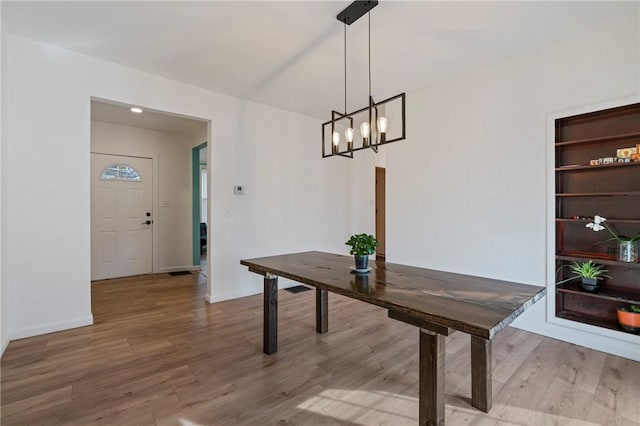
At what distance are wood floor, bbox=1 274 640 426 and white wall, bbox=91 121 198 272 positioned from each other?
2519mm

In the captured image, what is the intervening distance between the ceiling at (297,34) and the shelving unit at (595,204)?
2.72ft

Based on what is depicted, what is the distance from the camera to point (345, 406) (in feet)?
5.79

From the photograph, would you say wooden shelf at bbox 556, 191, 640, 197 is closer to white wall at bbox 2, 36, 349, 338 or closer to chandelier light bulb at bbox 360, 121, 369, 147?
chandelier light bulb at bbox 360, 121, 369, 147

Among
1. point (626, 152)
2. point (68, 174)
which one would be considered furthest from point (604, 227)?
point (68, 174)

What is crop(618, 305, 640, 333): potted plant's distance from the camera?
91.2 inches

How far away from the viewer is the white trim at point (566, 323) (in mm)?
2336

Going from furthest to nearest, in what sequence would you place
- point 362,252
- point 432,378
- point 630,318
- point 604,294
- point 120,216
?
1. point 120,216
2. point 604,294
3. point 630,318
4. point 362,252
5. point 432,378

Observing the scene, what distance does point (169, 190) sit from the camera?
5.59 m

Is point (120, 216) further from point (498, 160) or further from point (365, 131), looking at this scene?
point (498, 160)

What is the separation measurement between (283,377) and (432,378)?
1.10 metres

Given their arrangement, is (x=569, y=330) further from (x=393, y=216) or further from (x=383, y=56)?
(x=383, y=56)

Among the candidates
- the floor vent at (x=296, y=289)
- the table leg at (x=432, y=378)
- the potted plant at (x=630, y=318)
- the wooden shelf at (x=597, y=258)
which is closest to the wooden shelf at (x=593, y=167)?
the wooden shelf at (x=597, y=258)

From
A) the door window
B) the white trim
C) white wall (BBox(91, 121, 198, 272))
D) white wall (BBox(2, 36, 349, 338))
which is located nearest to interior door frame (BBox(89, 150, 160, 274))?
white wall (BBox(91, 121, 198, 272))

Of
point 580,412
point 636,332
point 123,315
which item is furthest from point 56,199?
point 636,332
